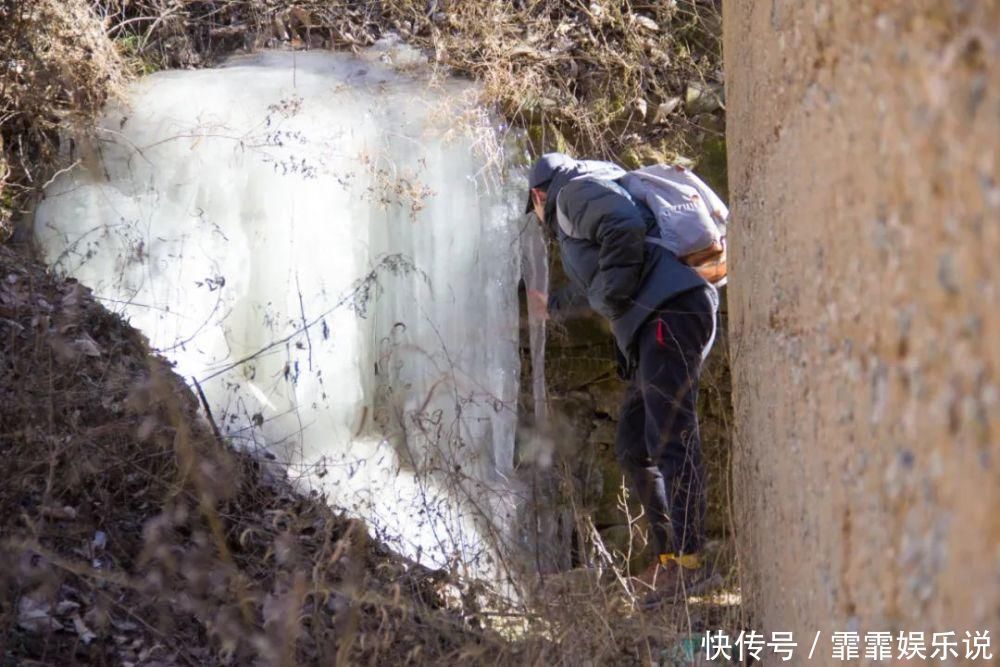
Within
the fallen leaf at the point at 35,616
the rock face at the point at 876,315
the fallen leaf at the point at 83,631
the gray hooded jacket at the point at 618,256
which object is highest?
the rock face at the point at 876,315

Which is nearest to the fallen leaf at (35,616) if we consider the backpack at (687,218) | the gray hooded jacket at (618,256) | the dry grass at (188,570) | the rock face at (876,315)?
the dry grass at (188,570)

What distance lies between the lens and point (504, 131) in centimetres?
552

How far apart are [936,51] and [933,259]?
0.22 meters

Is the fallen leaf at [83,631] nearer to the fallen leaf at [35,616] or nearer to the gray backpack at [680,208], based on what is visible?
the fallen leaf at [35,616]

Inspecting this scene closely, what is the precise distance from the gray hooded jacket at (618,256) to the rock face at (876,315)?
4.98 ft

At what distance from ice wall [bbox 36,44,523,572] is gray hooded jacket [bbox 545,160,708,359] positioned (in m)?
0.98

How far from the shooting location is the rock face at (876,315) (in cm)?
115

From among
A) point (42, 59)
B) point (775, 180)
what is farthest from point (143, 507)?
point (42, 59)

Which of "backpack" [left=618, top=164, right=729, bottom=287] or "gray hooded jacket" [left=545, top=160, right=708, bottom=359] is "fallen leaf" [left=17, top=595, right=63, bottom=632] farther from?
"backpack" [left=618, top=164, right=729, bottom=287]

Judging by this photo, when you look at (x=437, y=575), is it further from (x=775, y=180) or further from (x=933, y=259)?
(x=933, y=259)

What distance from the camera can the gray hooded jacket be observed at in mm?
3781

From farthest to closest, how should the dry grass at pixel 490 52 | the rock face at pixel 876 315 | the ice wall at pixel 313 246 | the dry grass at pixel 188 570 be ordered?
1. the dry grass at pixel 490 52
2. the ice wall at pixel 313 246
3. the dry grass at pixel 188 570
4. the rock face at pixel 876 315

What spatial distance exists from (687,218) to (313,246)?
6.35 feet

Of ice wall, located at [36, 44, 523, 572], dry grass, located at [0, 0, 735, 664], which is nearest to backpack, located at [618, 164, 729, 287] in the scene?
ice wall, located at [36, 44, 523, 572]
